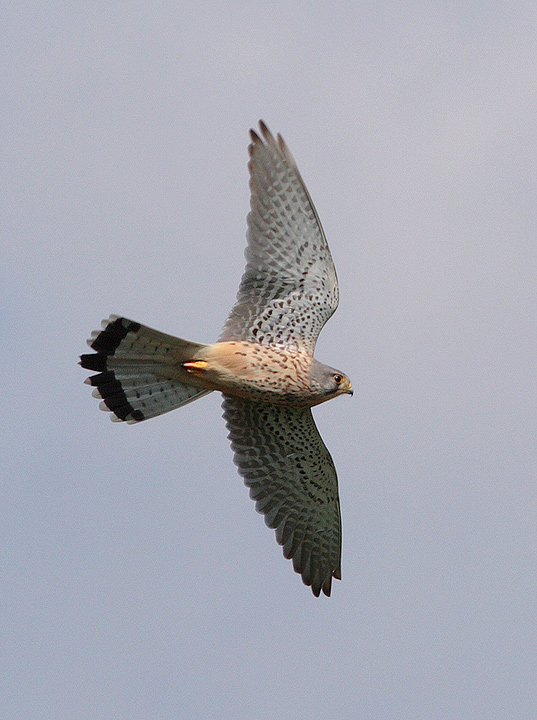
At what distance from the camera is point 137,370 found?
1087 centimetres

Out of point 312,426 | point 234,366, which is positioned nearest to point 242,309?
point 234,366

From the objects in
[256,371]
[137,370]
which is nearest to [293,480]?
[256,371]

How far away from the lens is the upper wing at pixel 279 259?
11102 millimetres

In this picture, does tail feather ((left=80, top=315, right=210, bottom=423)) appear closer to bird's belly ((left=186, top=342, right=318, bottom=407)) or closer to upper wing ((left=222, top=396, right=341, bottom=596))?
bird's belly ((left=186, top=342, right=318, bottom=407))

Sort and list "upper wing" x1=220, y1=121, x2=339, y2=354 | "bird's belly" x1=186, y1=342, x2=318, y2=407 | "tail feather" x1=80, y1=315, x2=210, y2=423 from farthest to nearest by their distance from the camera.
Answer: "upper wing" x1=220, y1=121, x2=339, y2=354, "bird's belly" x1=186, y1=342, x2=318, y2=407, "tail feather" x1=80, y1=315, x2=210, y2=423

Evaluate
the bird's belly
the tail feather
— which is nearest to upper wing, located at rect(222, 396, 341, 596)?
the bird's belly

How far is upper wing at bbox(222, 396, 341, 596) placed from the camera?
11625 mm

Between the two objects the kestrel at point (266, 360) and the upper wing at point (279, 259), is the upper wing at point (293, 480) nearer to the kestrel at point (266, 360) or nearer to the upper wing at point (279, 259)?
the kestrel at point (266, 360)

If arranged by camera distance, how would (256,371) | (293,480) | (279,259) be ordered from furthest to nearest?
1. (293,480)
2. (279,259)
3. (256,371)

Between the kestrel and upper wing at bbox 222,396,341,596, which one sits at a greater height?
the kestrel

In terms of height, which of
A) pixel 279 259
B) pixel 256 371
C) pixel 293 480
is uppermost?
pixel 279 259

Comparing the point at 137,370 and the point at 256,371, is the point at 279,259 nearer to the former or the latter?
the point at 256,371

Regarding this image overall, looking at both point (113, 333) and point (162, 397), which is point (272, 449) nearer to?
point (162, 397)

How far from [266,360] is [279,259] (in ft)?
3.12
